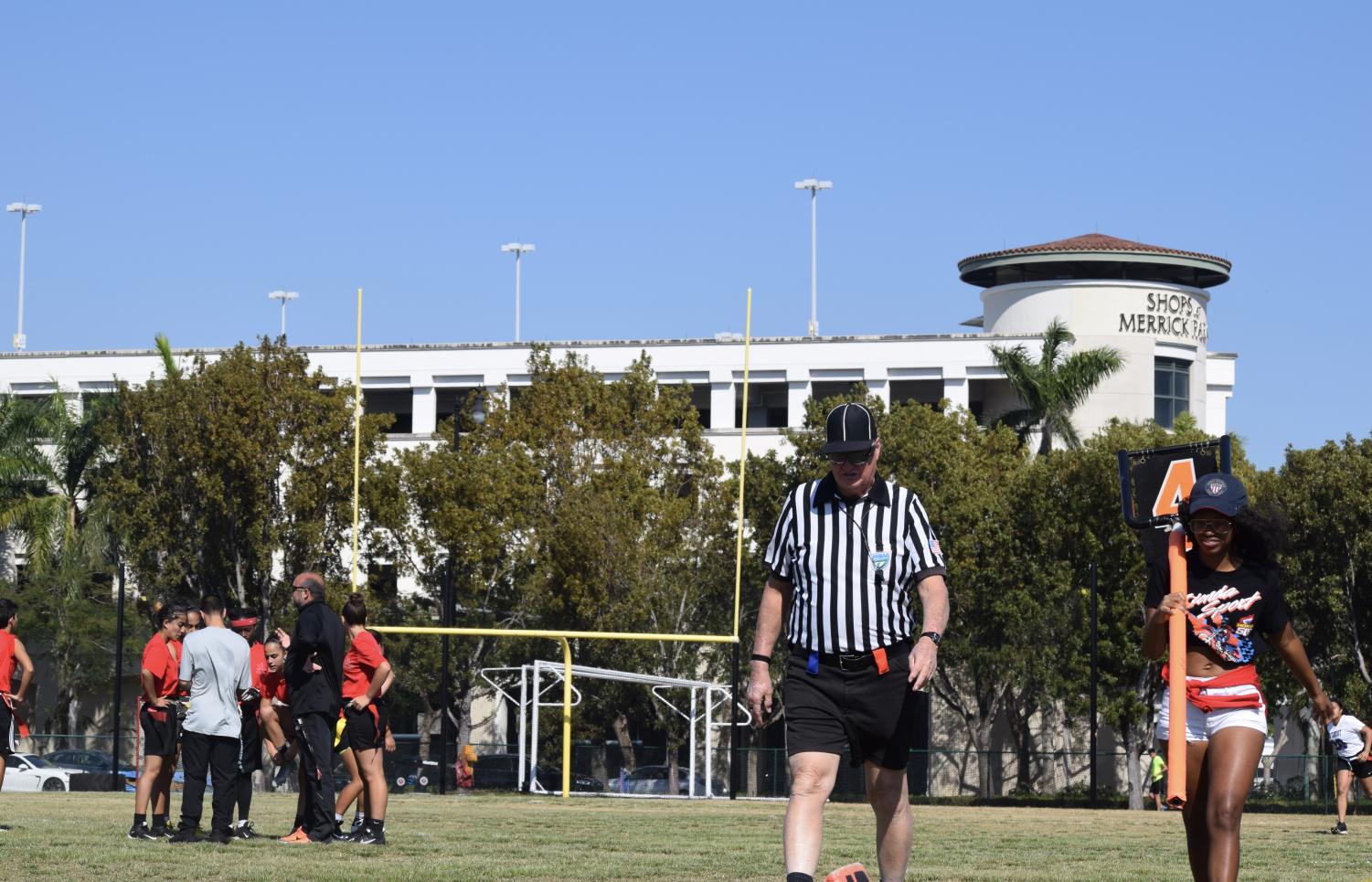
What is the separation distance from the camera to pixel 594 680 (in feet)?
158

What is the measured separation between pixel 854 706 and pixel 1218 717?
4.92 ft

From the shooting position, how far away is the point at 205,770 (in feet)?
43.3

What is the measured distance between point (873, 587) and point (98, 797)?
17.4 m

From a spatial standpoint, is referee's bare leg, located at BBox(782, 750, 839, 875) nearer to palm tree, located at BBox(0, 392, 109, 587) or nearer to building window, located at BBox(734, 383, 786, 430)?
palm tree, located at BBox(0, 392, 109, 587)

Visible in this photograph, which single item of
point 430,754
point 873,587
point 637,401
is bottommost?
point 430,754

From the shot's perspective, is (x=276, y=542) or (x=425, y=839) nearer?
(x=425, y=839)

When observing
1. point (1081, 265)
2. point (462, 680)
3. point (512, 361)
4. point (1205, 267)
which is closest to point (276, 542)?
point (462, 680)

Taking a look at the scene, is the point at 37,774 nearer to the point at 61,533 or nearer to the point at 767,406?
the point at 61,533

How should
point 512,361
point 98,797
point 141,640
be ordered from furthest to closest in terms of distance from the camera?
point 512,361 < point 141,640 < point 98,797

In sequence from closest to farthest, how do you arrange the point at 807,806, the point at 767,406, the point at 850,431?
the point at 807,806 < the point at 850,431 < the point at 767,406

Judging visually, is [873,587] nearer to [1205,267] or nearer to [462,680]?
[462,680]

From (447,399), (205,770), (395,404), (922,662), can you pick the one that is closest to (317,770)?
(205,770)

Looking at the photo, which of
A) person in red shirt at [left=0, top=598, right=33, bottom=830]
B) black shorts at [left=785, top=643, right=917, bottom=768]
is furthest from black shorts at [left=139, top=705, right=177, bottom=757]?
black shorts at [left=785, top=643, right=917, bottom=768]

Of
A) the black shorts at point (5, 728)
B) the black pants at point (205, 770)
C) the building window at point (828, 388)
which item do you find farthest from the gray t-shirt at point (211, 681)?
the building window at point (828, 388)
